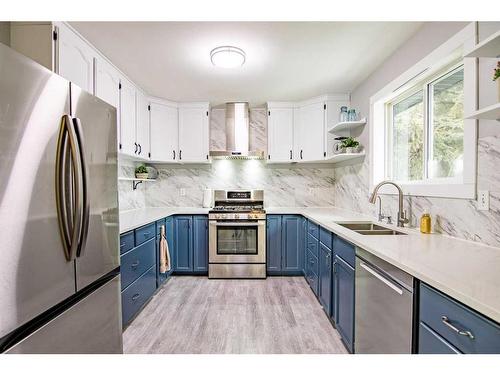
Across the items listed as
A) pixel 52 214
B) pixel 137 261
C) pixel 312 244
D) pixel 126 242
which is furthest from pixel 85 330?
pixel 312 244

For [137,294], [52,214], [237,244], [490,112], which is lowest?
[137,294]

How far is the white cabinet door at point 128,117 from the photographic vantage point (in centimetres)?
270

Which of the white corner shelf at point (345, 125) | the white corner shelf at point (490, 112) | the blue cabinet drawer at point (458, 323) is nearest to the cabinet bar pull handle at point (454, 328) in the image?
the blue cabinet drawer at point (458, 323)

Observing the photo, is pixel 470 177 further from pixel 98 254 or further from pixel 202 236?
pixel 202 236

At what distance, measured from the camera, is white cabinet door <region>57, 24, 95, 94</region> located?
176 centimetres

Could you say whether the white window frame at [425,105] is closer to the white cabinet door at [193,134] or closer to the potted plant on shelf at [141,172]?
the white cabinet door at [193,134]

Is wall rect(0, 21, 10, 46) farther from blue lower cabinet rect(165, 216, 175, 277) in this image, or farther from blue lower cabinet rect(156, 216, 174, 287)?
blue lower cabinet rect(165, 216, 175, 277)

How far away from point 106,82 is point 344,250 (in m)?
2.50

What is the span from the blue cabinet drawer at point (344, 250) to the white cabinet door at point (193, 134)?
2.25 meters

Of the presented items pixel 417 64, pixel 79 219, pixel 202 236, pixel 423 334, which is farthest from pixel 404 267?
pixel 202 236

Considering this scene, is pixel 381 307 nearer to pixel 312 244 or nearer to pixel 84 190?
pixel 312 244

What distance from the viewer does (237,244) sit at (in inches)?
134

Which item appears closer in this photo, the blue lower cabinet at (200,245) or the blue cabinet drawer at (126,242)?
the blue cabinet drawer at (126,242)

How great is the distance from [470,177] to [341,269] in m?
1.02
